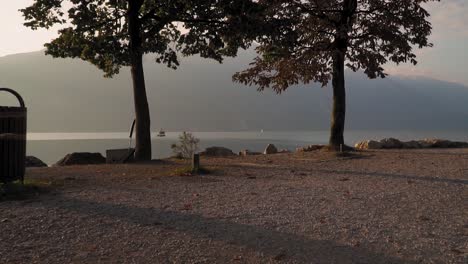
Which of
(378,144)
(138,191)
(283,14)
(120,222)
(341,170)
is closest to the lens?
(120,222)

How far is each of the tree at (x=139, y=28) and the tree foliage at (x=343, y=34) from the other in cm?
214

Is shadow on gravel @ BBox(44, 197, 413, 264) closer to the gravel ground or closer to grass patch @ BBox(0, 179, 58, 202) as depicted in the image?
the gravel ground

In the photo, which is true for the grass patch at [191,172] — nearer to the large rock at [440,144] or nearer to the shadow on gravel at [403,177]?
the shadow on gravel at [403,177]

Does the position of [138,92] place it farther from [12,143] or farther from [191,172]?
[12,143]

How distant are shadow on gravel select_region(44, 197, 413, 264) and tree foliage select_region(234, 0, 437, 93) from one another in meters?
12.1

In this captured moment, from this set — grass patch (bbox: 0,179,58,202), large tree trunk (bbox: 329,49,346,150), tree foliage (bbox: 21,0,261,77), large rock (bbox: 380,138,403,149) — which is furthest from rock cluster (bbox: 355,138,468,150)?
grass patch (bbox: 0,179,58,202)

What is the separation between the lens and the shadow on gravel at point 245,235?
5648mm

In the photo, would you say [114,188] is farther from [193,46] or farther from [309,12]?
[309,12]

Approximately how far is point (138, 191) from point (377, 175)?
688 centimetres

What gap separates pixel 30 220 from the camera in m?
7.06

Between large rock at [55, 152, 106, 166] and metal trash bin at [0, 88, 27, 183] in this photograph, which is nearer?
metal trash bin at [0, 88, 27, 183]

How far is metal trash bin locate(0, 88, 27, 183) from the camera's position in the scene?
9.97 meters

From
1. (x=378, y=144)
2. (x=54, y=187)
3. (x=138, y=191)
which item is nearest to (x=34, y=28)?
(x=54, y=187)

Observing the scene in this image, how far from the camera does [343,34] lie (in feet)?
62.6
